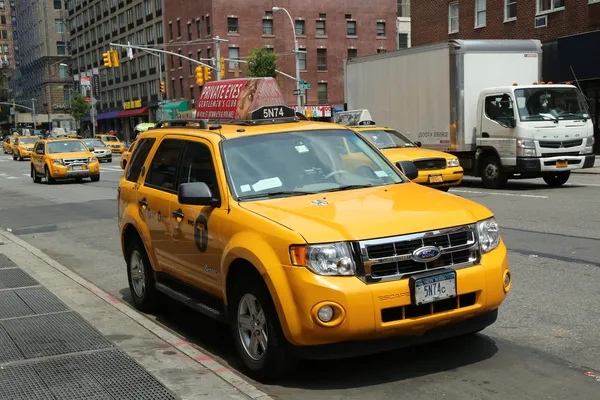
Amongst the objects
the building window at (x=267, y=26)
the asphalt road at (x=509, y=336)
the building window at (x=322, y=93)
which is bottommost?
the asphalt road at (x=509, y=336)

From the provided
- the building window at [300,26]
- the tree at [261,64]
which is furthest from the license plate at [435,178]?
the building window at [300,26]

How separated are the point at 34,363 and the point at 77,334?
0.76m

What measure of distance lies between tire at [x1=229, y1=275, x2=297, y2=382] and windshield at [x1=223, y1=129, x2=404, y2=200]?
0.80 meters

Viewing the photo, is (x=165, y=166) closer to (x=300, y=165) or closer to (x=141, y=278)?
(x=141, y=278)

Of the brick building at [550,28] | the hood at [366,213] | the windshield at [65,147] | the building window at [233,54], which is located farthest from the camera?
the building window at [233,54]

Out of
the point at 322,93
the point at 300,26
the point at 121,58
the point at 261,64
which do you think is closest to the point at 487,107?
the point at 261,64

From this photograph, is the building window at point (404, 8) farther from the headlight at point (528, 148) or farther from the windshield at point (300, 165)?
the windshield at point (300, 165)

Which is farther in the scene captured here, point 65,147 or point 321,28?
point 321,28

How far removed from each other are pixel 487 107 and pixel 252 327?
13897mm

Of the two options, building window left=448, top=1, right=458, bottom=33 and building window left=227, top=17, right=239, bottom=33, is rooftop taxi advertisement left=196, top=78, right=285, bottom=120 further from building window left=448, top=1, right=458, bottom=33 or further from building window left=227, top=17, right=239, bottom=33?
building window left=227, top=17, right=239, bottom=33

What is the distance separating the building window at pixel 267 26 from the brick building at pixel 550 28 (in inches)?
1236

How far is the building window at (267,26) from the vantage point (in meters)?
64.0

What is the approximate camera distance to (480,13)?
3212 cm

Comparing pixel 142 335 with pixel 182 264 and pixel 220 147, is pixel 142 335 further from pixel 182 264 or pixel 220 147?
pixel 220 147
